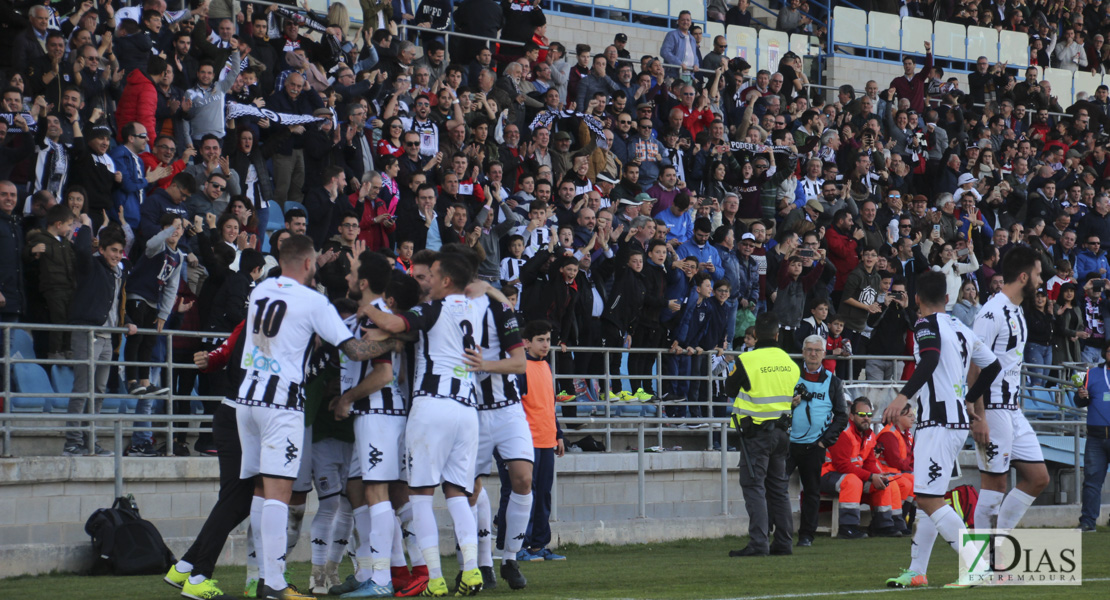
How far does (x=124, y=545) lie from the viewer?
11242mm

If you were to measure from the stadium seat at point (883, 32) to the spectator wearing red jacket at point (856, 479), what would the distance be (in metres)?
16.5

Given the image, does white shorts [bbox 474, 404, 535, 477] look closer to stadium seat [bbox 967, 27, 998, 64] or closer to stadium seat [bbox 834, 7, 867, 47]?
stadium seat [bbox 834, 7, 867, 47]

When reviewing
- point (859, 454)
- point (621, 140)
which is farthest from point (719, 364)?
point (621, 140)

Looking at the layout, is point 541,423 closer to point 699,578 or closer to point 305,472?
point 699,578

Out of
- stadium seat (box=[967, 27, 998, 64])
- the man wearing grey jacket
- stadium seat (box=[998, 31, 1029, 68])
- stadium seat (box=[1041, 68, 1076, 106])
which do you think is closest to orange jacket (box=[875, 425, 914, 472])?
the man wearing grey jacket

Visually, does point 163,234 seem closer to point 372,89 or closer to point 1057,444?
point 372,89

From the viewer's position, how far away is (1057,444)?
65.5 ft

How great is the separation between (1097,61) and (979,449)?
26701 mm

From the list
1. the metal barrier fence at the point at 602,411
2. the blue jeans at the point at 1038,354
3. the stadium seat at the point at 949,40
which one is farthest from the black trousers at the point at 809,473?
the stadium seat at the point at 949,40

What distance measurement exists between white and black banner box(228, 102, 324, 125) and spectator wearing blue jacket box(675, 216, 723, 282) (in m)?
5.12

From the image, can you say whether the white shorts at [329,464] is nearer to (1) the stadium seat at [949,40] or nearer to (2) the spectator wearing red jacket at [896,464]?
(2) the spectator wearing red jacket at [896,464]

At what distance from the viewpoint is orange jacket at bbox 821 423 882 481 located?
1631 cm

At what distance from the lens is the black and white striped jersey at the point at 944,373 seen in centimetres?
974

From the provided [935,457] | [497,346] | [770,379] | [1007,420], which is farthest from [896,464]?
[497,346]
